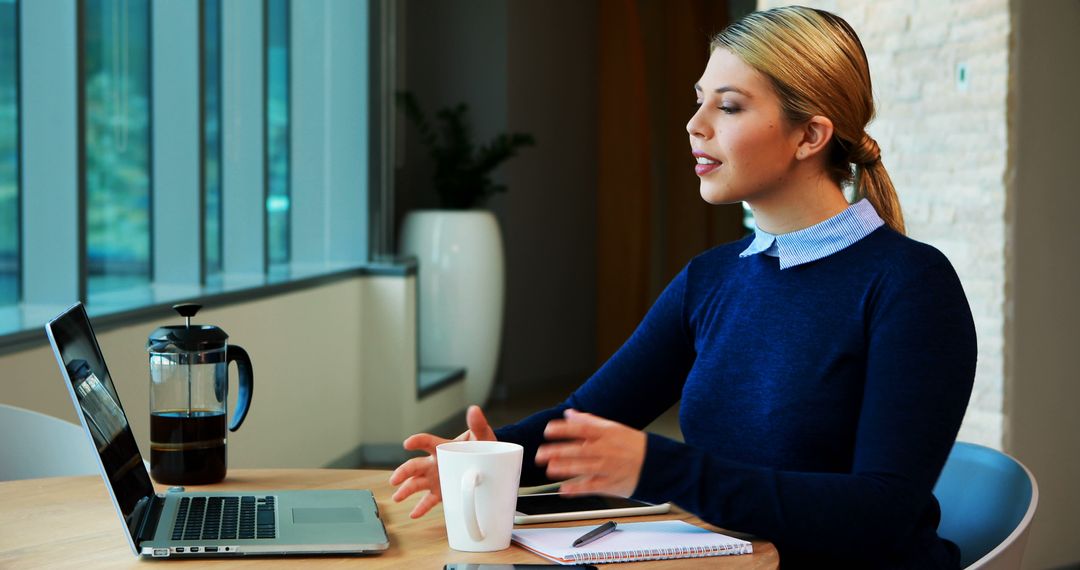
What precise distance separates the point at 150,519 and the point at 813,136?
2.98ft

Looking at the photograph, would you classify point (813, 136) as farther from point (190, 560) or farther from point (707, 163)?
point (190, 560)

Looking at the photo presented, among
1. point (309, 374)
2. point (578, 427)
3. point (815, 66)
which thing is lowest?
point (309, 374)

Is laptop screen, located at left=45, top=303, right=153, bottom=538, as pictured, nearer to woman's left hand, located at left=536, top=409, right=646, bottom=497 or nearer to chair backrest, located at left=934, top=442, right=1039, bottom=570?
woman's left hand, located at left=536, top=409, right=646, bottom=497

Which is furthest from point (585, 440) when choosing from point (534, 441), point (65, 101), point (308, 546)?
point (65, 101)

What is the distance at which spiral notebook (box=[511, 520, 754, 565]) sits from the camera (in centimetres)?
123

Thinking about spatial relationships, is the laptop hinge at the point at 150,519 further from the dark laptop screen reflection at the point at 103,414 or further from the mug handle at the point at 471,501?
the mug handle at the point at 471,501

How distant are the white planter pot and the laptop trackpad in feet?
16.4

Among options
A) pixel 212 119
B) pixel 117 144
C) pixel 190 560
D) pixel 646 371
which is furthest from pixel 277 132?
pixel 190 560

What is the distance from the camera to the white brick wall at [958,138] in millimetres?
3539

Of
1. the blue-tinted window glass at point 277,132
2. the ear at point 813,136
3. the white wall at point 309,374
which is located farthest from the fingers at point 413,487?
the blue-tinted window glass at point 277,132

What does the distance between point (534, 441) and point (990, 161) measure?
7.89ft

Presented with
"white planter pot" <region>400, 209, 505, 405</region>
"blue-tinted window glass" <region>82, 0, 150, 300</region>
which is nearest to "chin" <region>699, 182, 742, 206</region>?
"blue-tinted window glass" <region>82, 0, 150, 300</region>

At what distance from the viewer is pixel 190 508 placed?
139 centimetres

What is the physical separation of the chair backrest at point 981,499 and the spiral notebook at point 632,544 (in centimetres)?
39
